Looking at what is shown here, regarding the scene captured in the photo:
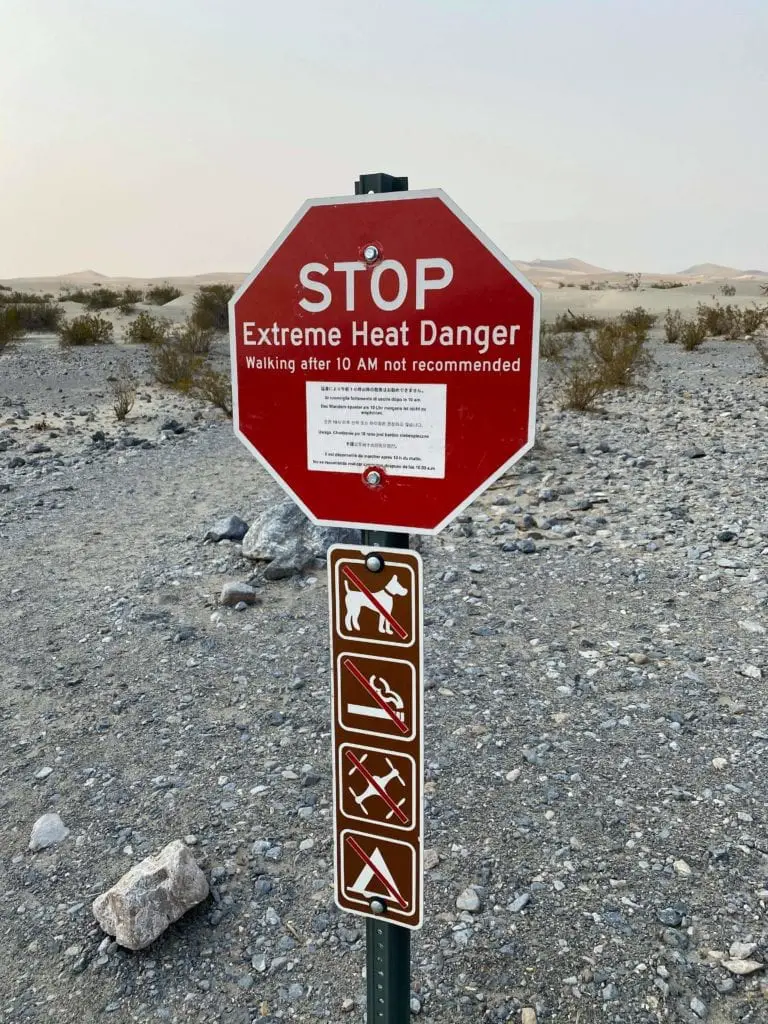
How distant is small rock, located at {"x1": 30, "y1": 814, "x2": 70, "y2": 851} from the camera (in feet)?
8.39

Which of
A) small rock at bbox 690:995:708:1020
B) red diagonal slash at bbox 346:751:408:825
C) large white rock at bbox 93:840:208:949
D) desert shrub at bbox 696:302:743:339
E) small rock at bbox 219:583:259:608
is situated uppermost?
desert shrub at bbox 696:302:743:339

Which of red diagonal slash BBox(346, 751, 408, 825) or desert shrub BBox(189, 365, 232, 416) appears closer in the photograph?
red diagonal slash BBox(346, 751, 408, 825)

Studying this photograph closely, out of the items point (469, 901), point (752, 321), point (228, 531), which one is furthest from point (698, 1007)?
point (752, 321)

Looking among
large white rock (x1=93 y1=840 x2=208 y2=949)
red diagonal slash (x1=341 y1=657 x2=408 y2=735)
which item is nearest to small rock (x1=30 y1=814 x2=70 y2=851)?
large white rock (x1=93 y1=840 x2=208 y2=949)

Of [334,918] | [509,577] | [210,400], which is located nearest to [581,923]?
Answer: [334,918]

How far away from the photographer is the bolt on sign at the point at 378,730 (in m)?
1.33

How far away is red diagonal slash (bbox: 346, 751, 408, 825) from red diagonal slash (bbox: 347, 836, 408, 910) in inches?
4.7

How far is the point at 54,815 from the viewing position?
267 cm

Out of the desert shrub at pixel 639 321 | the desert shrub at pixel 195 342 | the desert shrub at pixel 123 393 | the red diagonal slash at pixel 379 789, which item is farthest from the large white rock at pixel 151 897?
the desert shrub at pixel 639 321

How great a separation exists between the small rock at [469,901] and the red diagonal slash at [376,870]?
914mm

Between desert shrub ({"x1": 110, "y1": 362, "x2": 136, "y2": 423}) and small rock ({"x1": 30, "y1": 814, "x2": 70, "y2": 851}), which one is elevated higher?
desert shrub ({"x1": 110, "y1": 362, "x2": 136, "y2": 423})

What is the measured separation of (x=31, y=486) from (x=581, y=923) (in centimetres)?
633

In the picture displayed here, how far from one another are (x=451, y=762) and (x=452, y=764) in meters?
0.01

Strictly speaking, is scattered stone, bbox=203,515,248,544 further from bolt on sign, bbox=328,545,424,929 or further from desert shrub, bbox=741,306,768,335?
desert shrub, bbox=741,306,768,335
